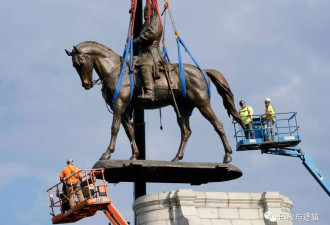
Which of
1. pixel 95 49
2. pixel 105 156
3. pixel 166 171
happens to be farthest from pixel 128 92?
pixel 166 171

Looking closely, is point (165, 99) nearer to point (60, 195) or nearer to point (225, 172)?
point (225, 172)

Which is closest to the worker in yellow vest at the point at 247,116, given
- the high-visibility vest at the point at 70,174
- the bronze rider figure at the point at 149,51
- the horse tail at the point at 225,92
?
the horse tail at the point at 225,92

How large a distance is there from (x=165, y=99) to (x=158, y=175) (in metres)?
2.52

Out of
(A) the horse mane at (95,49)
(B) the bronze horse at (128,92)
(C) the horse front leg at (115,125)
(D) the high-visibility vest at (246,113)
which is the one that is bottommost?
(C) the horse front leg at (115,125)

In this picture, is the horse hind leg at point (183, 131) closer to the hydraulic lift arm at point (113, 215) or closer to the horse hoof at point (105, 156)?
the horse hoof at point (105, 156)

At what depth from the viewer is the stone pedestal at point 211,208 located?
78.7 feet

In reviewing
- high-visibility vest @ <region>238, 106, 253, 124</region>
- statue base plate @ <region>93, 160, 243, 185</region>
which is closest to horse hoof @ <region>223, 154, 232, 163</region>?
statue base plate @ <region>93, 160, 243, 185</region>

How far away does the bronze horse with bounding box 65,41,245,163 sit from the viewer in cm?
2544

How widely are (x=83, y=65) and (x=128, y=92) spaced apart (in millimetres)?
1697

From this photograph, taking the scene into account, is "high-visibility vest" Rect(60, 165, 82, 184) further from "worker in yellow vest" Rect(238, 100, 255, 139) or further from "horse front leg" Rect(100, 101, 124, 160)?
"worker in yellow vest" Rect(238, 100, 255, 139)

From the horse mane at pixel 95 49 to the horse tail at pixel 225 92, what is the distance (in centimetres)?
356

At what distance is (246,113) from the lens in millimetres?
30219

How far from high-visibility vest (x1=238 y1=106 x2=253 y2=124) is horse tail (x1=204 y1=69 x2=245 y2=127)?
2.40 metres

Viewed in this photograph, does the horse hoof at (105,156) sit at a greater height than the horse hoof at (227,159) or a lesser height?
lesser
